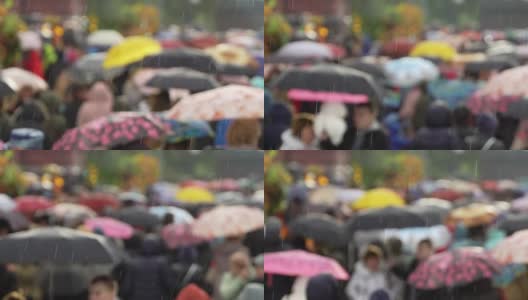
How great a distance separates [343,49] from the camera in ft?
52.2

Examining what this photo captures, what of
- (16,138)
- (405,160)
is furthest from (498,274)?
(405,160)

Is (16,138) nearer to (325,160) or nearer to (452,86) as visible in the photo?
(452,86)

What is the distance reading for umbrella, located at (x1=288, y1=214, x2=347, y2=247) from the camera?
805 centimetres

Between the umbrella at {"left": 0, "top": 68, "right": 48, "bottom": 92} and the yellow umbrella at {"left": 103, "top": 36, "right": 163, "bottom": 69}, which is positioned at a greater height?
the yellow umbrella at {"left": 103, "top": 36, "right": 163, "bottom": 69}

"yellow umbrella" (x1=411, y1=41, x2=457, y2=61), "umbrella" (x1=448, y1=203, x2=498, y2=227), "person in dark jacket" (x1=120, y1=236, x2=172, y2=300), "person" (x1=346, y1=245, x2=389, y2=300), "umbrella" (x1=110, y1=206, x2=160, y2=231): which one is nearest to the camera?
"person in dark jacket" (x1=120, y1=236, x2=172, y2=300)

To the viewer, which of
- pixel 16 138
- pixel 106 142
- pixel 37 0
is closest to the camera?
pixel 106 142

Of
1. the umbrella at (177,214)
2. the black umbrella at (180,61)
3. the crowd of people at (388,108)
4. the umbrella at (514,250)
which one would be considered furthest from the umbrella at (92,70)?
the umbrella at (514,250)

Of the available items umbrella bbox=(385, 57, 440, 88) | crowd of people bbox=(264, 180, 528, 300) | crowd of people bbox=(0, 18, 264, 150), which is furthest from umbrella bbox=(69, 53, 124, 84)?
umbrella bbox=(385, 57, 440, 88)

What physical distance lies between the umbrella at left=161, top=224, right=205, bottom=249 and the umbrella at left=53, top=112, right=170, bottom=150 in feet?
9.95

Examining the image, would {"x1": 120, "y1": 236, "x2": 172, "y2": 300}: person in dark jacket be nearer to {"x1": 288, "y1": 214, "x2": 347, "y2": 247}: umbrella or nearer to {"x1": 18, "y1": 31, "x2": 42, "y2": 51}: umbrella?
{"x1": 288, "y1": 214, "x2": 347, "y2": 247}: umbrella

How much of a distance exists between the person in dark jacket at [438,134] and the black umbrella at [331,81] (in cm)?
49

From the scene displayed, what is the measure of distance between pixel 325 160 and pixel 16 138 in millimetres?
27079

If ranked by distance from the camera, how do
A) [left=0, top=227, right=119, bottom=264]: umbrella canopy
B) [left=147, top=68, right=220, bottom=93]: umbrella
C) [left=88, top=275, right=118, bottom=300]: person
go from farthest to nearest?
1. [left=147, top=68, right=220, bottom=93]: umbrella
2. [left=0, top=227, right=119, bottom=264]: umbrella canopy
3. [left=88, top=275, right=118, bottom=300]: person

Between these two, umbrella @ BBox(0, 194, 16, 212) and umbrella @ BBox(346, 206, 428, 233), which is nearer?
umbrella @ BBox(346, 206, 428, 233)
